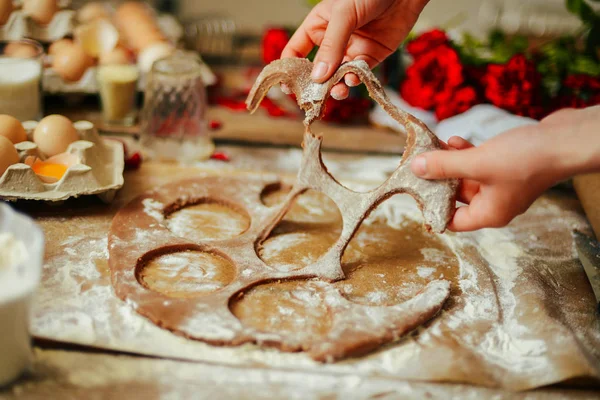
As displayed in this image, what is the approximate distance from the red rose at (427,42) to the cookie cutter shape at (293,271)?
73 centimetres

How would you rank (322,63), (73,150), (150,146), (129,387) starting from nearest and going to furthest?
1. (129,387)
2. (322,63)
3. (73,150)
4. (150,146)

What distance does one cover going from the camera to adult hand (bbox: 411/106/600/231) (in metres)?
1.06

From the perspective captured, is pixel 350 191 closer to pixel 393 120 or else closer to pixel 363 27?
pixel 363 27

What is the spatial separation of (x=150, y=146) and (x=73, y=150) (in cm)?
32

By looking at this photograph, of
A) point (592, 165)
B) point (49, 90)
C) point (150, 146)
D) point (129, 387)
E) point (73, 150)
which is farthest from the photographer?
point (49, 90)

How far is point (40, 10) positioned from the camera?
1816 millimetres

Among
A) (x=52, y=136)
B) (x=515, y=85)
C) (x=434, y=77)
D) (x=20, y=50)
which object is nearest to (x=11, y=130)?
(x=52, y=136)

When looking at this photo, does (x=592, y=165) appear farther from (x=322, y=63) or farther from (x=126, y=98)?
(x=126, y=98)

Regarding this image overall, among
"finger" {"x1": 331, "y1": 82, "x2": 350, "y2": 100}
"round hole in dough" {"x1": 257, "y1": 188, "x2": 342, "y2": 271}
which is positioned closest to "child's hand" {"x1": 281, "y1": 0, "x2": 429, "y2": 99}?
"finger" {"x1": 331, "y1": 82, "x2": 350, "y2": 100}

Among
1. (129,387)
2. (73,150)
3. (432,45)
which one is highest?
(432,45)

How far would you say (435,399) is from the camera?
38.6 inches

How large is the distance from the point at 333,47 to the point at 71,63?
93 cm

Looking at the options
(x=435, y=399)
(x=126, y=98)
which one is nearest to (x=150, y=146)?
(x=126, y=98)

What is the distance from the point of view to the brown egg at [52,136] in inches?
56.4
